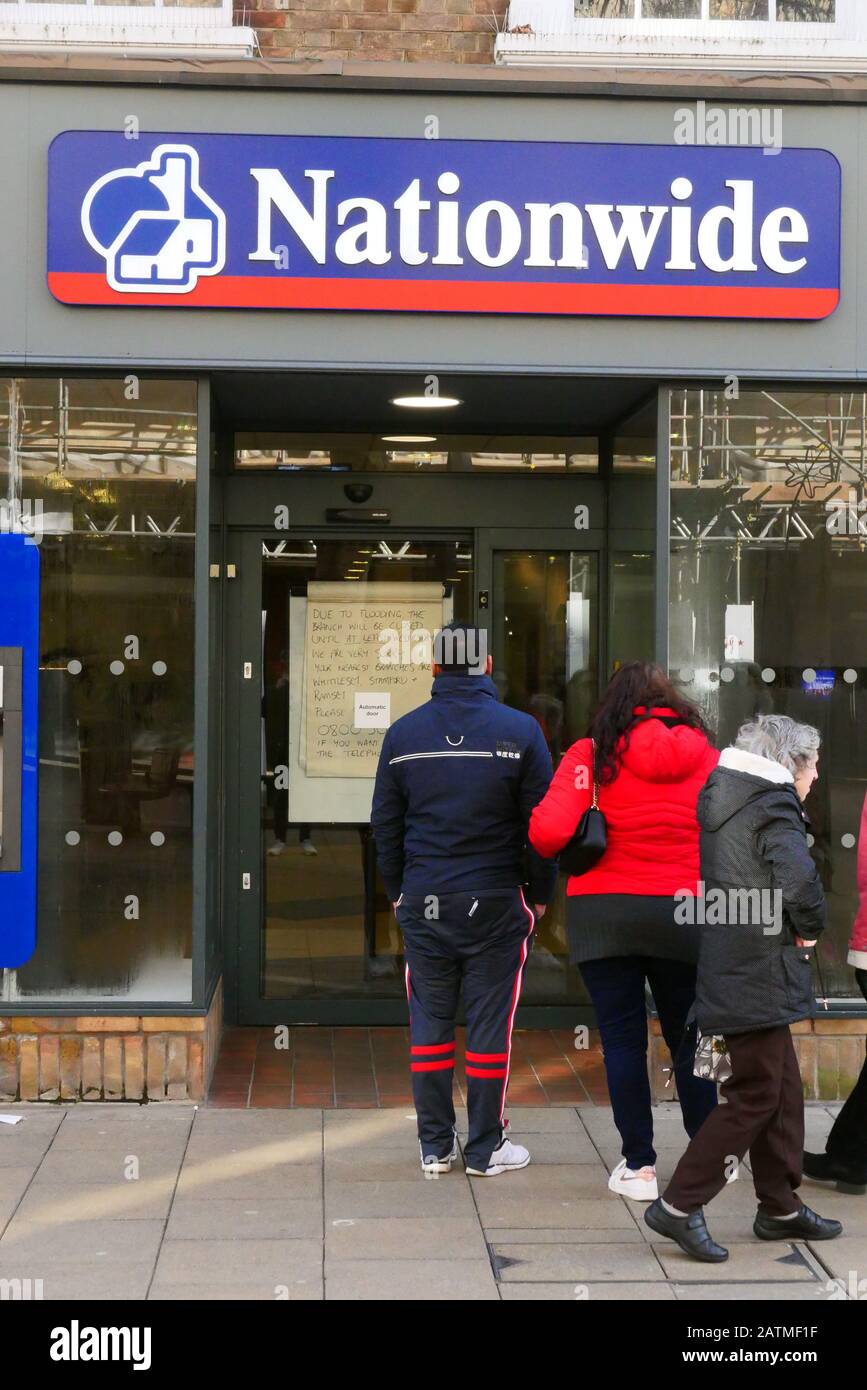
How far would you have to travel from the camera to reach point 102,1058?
20.0 ft

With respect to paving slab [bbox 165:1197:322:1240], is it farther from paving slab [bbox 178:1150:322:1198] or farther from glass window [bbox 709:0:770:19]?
glass window [bbox 709:0:770:19]

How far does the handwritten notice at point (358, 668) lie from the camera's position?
7336mm

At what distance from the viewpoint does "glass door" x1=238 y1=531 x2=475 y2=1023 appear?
23.9 ft

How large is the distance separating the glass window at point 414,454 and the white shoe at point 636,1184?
138 inches

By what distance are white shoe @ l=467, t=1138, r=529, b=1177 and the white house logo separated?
3526 millimetres

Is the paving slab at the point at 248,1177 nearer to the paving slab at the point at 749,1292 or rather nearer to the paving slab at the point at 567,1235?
the paving slab at the point at 567,1235

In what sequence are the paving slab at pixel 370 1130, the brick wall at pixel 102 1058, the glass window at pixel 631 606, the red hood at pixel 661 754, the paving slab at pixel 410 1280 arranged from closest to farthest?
1. the paving slab at pixel 410 1280
2. the red hood at pixel 661 754
3. the paving slab at pixel 370 1130
4. the brick wall at pixel 102 1058
5. the glass window at pixel 631 606

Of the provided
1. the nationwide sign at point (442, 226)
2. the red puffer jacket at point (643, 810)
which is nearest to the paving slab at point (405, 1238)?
the red puffer jacket at point (643, 810)

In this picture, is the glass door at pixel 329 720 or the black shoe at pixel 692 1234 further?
the glass door at pixel 329 720

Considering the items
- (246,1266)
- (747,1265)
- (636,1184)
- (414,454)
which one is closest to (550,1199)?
(636,1184)

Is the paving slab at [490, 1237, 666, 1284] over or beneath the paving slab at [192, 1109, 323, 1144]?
over

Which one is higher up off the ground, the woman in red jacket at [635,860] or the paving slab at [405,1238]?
the woman in red jacket at [635,860]

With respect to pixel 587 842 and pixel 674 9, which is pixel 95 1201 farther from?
pixel 674 9

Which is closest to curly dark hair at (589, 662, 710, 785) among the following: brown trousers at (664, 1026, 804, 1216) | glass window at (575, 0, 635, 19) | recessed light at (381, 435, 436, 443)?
brown trousers at (664, 1026, 804, 1216)
